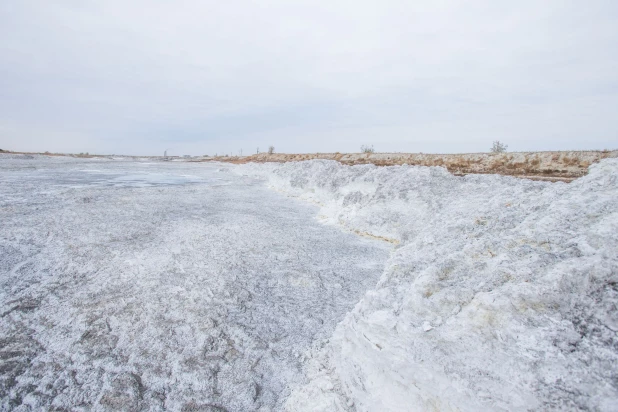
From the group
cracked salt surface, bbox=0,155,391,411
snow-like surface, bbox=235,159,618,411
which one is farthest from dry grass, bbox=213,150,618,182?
cracked salt surface, bbox=0,155,391,411

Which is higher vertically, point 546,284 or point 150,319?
point 546,284

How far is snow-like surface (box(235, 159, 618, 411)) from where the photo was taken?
5.02 feet

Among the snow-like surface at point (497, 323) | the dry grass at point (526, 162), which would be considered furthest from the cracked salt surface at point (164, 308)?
the dry grass at point (526, 162)

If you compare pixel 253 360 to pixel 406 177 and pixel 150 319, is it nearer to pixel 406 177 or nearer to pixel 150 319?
pixel 150 319

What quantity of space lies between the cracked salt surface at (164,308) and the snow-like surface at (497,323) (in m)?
0.57

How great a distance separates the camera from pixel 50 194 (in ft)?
30.6

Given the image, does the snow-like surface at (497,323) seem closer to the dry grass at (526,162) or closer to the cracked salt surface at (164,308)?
the cracked salt surface at (164,308)

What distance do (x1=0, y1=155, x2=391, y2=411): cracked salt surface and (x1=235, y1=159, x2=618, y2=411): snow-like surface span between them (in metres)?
0.57

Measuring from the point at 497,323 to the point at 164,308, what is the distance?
3063 mm

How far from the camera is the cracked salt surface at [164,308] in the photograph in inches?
90.1

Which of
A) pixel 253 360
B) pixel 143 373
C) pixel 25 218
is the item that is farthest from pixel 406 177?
pixel 25 218

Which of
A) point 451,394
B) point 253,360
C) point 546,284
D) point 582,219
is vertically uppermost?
point 582,219

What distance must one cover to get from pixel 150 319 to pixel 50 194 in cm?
905

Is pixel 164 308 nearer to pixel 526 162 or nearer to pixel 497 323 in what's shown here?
pixel 497 323
